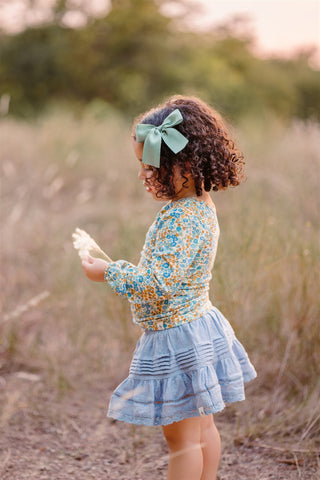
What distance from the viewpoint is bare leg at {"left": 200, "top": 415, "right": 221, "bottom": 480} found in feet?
5.72

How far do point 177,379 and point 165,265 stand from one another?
1.06ft

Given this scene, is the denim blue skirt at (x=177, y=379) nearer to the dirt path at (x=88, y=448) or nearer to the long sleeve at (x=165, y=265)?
the long sleeve at (x=165, y=265)

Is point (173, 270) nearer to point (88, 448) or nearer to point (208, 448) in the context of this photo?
point (208, 448)

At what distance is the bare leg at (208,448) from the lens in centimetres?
174

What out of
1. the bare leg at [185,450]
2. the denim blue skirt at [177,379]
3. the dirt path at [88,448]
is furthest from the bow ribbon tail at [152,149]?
the dirt path at [88,448]

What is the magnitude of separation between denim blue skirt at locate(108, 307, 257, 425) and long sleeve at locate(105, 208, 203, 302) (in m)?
0.15

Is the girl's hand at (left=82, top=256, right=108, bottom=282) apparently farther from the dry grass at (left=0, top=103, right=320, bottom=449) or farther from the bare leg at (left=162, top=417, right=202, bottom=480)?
the dry grass at (left=0, top=103, right=320, bottom=449)

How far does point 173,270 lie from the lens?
1548 millimetres

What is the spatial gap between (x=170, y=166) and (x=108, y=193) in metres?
5.54

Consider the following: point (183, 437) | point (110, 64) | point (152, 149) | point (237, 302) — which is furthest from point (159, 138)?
point (110, 64)

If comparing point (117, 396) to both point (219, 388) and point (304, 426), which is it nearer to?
point (219, 388)

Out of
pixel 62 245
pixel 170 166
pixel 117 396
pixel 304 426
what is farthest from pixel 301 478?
pixel 62 245

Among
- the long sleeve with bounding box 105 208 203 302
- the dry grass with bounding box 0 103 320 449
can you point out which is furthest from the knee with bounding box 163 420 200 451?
the dry grass with bounding box 0 103 320 449

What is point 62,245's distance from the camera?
4.56 metres
